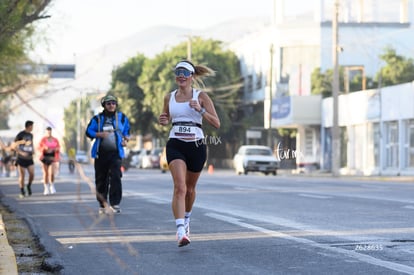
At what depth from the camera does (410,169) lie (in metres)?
48.3

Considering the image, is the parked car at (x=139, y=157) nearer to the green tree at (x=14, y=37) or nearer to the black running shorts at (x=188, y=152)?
the green tree at (x=14, y=37)

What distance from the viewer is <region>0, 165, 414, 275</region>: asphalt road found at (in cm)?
919

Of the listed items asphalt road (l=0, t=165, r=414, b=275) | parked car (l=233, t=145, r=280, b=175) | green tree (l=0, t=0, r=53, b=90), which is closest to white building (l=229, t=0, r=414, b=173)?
parked car (l=233, t=145, r=280, b=175)

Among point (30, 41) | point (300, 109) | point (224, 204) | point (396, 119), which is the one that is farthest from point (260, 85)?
point (224, 204)

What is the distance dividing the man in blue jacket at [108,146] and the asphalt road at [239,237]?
17.1 inches

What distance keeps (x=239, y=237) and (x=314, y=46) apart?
63290 millimetres

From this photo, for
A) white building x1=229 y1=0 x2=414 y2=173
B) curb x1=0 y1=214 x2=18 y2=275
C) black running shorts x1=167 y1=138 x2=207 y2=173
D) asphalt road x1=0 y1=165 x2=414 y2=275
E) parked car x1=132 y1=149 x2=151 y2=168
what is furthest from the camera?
parked car x1=132 y1=149 x2=151 y2=168

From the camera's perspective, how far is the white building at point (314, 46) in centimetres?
6769

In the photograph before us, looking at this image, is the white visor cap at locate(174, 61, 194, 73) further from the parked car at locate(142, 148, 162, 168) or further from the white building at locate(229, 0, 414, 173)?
the parked car at locate(142, 148, 162, 168)

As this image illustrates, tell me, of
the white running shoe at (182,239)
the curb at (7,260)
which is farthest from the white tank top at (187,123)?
the curb at (7,260)

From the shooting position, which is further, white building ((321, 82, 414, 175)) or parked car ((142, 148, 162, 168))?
parked car ((142, 148, 162, 168))

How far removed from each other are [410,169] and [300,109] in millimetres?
15144

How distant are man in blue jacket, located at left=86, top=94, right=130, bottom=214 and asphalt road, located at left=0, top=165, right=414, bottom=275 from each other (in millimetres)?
434

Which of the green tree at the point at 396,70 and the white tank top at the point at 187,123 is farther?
the green tree at the point at 396,70
